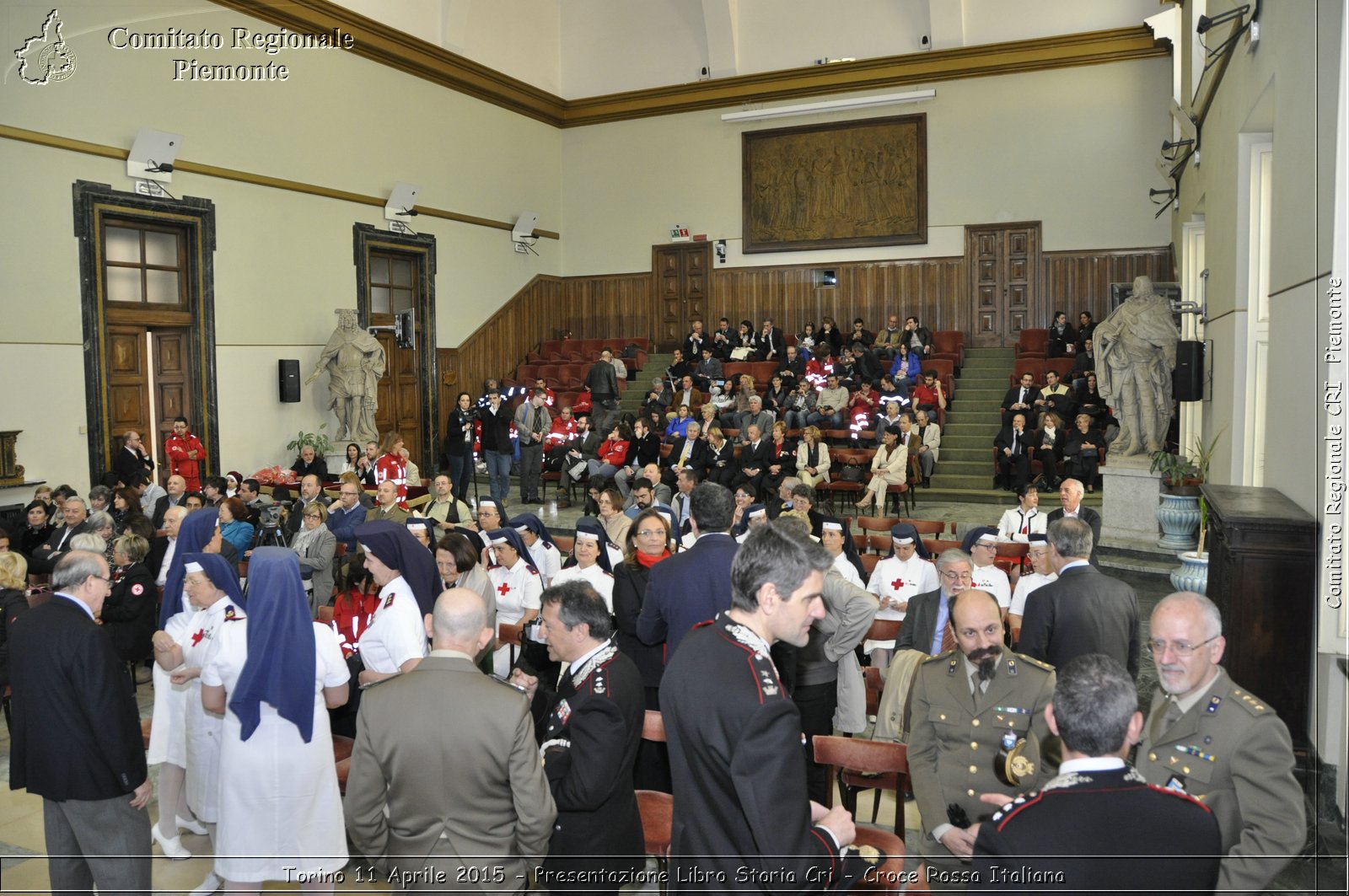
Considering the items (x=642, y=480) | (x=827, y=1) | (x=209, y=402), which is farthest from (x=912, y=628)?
(x=827, y=1)

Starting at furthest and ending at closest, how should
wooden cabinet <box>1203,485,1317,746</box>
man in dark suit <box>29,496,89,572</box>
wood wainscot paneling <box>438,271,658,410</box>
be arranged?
1. wood wainscot paneling <box>438,271,658,410</box>
2. man in dark suit <box>29,496,89,572</box>
3. wooden cabinet <box>1203,485,1317,746</box>

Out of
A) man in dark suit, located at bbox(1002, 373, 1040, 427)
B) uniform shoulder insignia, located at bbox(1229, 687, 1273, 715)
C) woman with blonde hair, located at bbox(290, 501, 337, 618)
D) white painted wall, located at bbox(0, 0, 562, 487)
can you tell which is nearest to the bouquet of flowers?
white painted wall, located at bbox(0, 0, 562, 487)

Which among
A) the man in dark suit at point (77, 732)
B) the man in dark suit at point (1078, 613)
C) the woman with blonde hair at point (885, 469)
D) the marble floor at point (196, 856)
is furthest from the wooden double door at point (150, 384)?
the man in dark suit at point (1078, 613)

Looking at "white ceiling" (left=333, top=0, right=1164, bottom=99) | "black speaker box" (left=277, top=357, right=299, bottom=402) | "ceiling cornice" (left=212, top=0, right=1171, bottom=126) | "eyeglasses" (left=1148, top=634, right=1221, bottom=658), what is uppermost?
"white ceiling" (left=333, top=0, right=1164, bottom=99)

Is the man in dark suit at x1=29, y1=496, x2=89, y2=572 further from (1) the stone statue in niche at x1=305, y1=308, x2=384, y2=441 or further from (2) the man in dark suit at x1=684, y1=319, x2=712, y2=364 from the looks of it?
(2) the man in dark suit at x1=684, y1=319, x2=712, y2=364

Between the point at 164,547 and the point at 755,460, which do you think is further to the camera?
the point at 755,460

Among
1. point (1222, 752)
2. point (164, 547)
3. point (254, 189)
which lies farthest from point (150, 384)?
point (1222, 752)

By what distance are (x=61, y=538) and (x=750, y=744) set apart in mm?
8625

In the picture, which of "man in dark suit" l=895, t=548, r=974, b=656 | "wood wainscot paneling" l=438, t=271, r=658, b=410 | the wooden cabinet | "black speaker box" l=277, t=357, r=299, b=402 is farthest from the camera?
"wood wainscot paneling" l=438, t=271, r=658, b=410

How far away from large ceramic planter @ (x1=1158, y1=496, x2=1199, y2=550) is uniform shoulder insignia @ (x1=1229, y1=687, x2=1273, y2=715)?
6.36 m

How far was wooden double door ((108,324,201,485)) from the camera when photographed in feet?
43.1

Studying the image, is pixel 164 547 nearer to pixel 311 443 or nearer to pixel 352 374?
pixel 311 443

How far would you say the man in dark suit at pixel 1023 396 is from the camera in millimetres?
14801

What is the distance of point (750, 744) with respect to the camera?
2.26 meters
